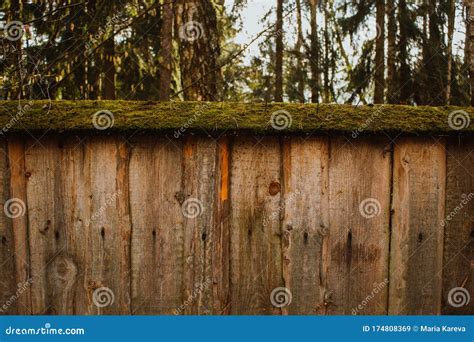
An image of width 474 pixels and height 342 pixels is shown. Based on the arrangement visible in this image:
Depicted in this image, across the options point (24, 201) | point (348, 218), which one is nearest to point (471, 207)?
point (348, 218)

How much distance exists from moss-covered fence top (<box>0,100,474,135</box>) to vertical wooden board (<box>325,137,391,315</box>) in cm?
13

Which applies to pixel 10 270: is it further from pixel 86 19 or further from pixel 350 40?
pixel 350 40

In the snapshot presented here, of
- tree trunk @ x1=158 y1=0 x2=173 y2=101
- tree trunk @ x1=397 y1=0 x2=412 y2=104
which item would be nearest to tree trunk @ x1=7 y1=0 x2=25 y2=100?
tree trunk @ x1=158 y1=0 x2=173 y2=101

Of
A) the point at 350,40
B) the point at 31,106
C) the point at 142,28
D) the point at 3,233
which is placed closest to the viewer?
the point at 31,106

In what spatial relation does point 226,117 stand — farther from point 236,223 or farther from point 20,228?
point 20,228

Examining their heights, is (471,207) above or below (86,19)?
below

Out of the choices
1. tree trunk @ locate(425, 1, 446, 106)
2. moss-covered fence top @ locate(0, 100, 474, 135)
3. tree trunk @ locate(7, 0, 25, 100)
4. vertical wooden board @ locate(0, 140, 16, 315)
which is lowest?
vertical wooden board @ locate(0, 140, 16, 315)

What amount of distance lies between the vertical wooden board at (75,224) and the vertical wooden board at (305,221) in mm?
924

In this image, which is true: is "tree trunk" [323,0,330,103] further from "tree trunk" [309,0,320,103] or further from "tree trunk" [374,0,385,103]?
"tree trunk" [374,0,385,103]

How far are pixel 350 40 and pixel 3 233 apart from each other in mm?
9731

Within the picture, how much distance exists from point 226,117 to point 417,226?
104cm

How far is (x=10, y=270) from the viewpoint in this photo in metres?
1.95

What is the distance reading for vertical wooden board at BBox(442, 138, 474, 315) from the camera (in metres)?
1.96

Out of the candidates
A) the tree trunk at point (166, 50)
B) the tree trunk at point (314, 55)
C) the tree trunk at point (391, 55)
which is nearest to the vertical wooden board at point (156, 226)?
the tree trunk at point (166, 50)
